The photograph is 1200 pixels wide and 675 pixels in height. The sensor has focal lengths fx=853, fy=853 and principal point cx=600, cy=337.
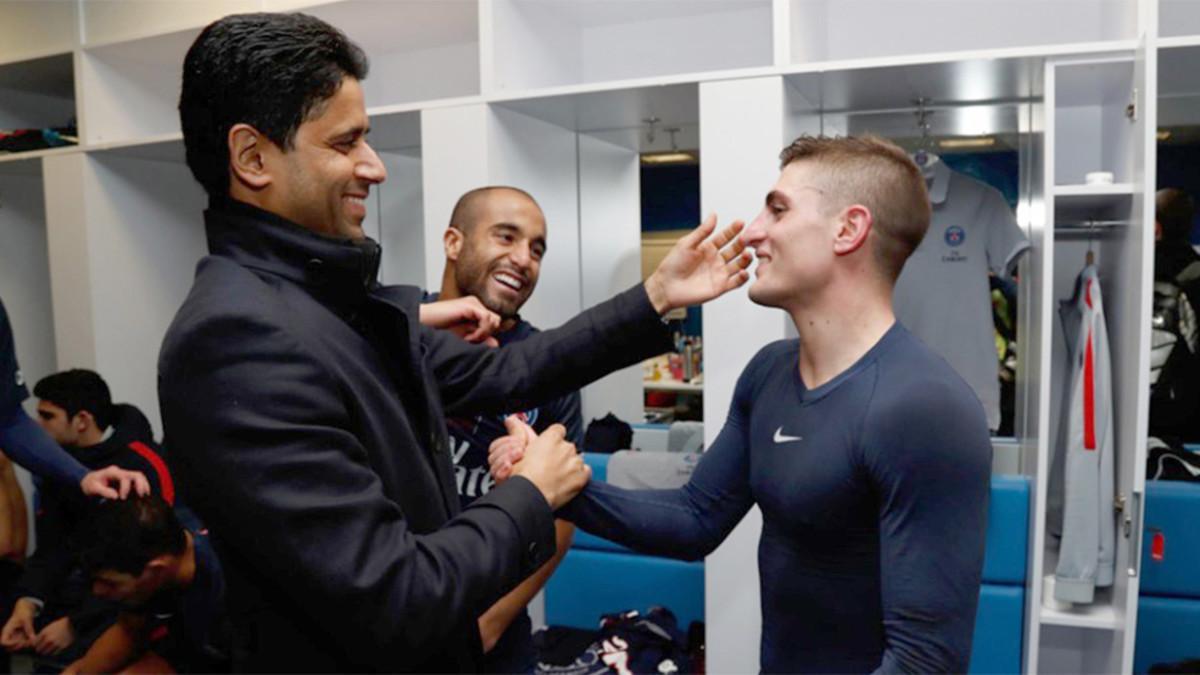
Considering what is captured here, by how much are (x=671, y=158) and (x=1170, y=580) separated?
205 cm

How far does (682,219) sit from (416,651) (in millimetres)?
2454

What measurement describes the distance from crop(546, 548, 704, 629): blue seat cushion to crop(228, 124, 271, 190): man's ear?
6.86ft

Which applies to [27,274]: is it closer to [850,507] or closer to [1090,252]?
[850,507]

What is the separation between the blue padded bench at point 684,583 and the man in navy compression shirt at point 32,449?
1.49 meters

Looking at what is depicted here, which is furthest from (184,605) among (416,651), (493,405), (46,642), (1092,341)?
(1092,341)

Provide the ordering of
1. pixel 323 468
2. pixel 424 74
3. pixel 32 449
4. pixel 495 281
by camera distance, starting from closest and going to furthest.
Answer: pixel 323 468, pixel 495 281, pixel 32 449, pixel 424 74

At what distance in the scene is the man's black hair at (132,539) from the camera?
Answer: 2391 mm

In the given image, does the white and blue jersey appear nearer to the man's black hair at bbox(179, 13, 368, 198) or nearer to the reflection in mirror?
the man's black hair at bbox(179, 13, 368, 198)

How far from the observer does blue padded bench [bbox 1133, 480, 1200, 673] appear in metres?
2.35

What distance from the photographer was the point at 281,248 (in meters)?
1.00

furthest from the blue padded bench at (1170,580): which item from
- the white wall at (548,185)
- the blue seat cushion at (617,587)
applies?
the white wall at (548,185)

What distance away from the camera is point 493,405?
4.71 feet

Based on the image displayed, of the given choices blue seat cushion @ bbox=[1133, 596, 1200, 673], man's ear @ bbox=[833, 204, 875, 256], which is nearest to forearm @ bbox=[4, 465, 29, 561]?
man's ear @ bbox=[833, 204, 875, 256]

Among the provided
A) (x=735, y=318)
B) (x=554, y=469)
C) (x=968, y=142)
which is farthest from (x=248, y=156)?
(x=968, y=142)
